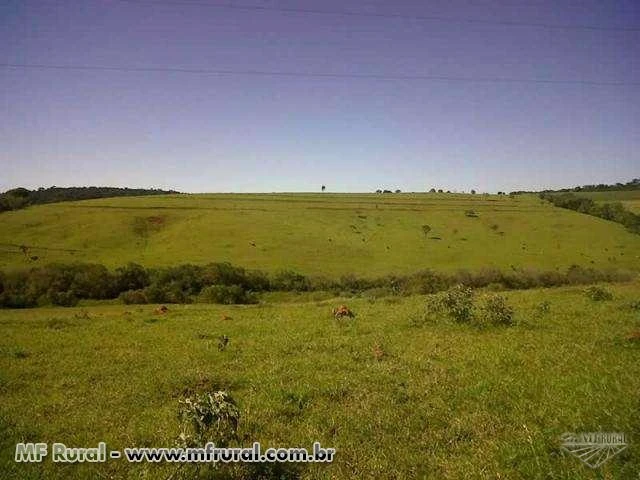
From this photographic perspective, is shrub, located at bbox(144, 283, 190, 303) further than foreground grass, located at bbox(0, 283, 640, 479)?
Yes

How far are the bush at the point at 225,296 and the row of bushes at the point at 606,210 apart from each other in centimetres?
9306

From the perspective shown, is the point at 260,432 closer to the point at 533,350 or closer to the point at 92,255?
the point at 533,350

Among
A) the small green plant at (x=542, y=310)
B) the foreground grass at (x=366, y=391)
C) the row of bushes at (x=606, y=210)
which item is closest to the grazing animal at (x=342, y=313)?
the foreground grass at (x=366, y=391)

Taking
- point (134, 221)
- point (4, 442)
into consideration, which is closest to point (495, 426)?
point (4, 442)

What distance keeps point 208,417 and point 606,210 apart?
466 feet

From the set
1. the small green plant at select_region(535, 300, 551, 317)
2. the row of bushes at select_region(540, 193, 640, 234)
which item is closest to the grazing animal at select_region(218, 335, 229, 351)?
the small green plant at select_region(535, 300, 551, 317)

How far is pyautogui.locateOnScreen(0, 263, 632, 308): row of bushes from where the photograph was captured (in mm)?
60062

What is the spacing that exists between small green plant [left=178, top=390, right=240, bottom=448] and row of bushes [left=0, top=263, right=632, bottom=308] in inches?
2030

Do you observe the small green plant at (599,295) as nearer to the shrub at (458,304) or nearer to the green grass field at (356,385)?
the green grass field at (356,385)

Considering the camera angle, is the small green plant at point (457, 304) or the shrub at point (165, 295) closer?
the small green plant at point (457, 304)

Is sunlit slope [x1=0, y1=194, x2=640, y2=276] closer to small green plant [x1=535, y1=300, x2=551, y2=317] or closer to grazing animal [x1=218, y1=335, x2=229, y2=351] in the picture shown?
small green plant [x1=535, y1=300, x2=551, y2=317]

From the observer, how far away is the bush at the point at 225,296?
193 feet

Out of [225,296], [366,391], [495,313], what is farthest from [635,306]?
[225,296]

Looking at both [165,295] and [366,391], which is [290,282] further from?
[366,391]
